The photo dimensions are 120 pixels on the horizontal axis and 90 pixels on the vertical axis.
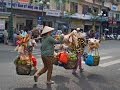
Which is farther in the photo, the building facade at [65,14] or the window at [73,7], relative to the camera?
the window at [73,7]

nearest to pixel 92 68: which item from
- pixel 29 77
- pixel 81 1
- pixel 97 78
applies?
pixel 97 78

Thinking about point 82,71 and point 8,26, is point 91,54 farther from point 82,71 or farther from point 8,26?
point 8,26

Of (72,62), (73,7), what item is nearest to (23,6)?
(73,7)

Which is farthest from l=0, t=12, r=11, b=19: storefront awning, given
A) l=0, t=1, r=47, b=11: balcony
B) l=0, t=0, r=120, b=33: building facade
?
l=0, t=1, r=47, b=11: balcony

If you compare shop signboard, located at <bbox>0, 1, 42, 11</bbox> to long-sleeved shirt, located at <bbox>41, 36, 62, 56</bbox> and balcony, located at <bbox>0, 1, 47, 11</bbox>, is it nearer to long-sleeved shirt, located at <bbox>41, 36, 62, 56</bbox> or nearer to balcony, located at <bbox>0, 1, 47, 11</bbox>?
balcony, located at <bbox>0, 1, 47, 11</bbox>

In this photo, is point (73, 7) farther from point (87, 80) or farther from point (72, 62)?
point (87, 80)

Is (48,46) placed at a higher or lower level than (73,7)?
lower

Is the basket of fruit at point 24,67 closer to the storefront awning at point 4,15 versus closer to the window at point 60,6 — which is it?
the storefront awning at point 4,15

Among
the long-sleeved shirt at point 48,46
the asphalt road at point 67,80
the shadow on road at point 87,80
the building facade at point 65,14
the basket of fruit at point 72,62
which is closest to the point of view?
the asphalt road at point 67,80

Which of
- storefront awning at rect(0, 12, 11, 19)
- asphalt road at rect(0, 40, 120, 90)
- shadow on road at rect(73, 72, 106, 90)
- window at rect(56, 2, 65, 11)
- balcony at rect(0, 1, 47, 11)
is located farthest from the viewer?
window at rect(56, 2, 65, 11)

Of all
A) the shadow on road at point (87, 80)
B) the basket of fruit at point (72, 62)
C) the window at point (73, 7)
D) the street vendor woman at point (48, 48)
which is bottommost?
the shadow on road at point (87, 80)

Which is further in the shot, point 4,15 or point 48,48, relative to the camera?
point 4,15

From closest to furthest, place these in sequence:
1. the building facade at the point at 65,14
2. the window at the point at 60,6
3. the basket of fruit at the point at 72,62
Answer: the basket of fruit at the point at 72,62 < the building facade at the point at 65,14 < the window at the point at 60,6

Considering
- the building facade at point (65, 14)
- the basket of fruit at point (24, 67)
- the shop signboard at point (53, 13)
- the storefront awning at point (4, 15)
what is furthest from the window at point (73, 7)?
the basket of fruit at point (24, 67)
